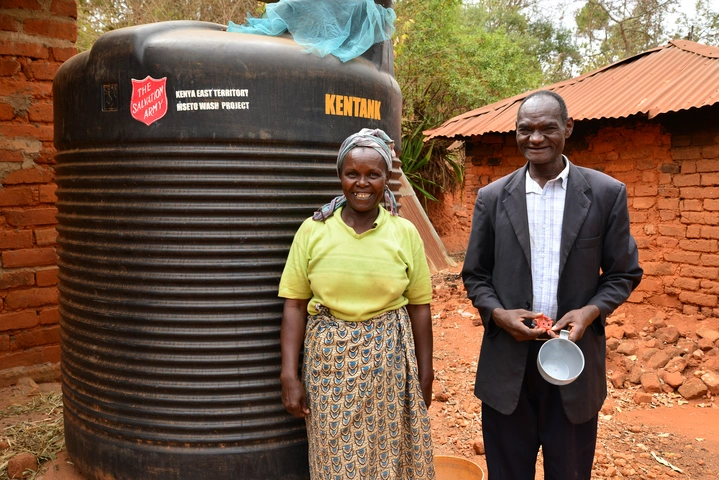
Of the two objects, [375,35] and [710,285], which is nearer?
[375,35]

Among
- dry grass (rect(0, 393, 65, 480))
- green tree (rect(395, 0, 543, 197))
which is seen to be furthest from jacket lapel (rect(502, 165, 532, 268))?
green tree (rect(395, 0, 543, 197))

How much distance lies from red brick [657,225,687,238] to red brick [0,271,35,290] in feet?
20.0

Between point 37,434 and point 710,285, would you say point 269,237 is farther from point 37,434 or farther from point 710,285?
point 710,285

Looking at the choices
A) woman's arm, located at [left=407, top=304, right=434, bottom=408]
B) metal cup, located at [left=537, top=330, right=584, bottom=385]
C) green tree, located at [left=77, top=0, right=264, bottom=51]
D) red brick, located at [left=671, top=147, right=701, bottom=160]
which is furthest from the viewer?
green tree, located at [left=77, top=0, right=264, bottom=51]

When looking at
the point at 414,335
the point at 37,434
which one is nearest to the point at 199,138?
the point at 414,335

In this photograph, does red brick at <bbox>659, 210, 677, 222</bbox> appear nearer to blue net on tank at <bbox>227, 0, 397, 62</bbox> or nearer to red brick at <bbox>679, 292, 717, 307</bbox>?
red brick at <bbox>679, 292, 717, 307</bbox>

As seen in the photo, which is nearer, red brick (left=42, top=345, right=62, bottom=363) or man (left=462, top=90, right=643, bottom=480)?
man (left=462, top=90, right=643, bottom=480)

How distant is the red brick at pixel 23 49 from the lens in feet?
13.0

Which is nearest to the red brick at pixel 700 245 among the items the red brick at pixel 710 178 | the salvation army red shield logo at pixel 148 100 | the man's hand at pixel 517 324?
the red brick at pixel 710 178

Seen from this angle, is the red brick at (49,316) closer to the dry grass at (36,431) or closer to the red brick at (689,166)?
the dry grass at (36,431)

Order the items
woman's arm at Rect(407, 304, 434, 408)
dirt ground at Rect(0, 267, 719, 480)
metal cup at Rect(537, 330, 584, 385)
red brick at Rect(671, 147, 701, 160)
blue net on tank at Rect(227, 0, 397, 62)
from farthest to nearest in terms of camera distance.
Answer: red brick at Rect(671, 147, 701, 160) < dirt ground at Rect(0, 267, 719, 480) < blue net on tank at Rect(227, 0, 397, 62) < woman's arm at Rect(407, 304, 434, 408) < metal cup at Rect(537, 330, 584, 385)

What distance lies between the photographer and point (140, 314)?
2.38 m

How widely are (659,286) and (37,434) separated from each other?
19.9ft

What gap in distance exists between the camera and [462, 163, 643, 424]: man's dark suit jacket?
2.07 metres
